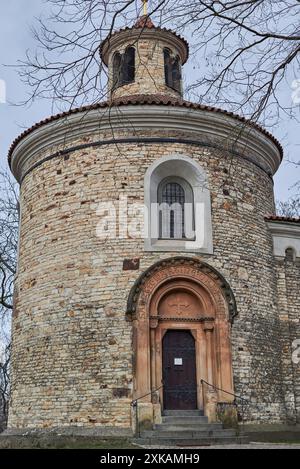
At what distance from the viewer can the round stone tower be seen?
1174cm

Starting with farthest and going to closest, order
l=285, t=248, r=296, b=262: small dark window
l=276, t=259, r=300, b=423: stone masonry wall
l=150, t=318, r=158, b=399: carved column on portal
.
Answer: l=285, t=248, r=296, b=262: small dark window, l=276, t=259, r=300, b=423: stone masonry wall, l=150, t=318, r=158, b=399: carved column on portal

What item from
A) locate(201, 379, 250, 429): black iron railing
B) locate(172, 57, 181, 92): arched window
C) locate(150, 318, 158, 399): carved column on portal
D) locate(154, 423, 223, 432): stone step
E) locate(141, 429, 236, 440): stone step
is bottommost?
locate(141, 429, 236, 440): stone step

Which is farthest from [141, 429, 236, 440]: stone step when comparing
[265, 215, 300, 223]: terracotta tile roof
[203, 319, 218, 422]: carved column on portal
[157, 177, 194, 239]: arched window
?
[265, 215, 300, 223]: terracotta tile roof

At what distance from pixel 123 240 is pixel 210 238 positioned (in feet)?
6.60

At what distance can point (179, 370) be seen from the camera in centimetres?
1202

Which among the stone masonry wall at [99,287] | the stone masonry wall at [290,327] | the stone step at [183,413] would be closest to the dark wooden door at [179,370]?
the stone step at [183,413]

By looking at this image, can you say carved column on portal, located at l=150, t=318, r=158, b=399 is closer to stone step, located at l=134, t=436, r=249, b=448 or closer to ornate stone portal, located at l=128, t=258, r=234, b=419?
ornate stone portal, located at l=128, t=258, r=234, b=419

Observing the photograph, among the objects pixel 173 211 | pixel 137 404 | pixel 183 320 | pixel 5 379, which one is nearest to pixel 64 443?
pixel 137 404

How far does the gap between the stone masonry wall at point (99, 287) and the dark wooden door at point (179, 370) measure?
0.90 meters

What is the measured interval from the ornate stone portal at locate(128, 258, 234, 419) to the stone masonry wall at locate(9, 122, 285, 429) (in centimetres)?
27

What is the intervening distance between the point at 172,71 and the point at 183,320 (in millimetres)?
8913

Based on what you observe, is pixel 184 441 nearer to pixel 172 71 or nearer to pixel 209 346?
pixel 209 346
